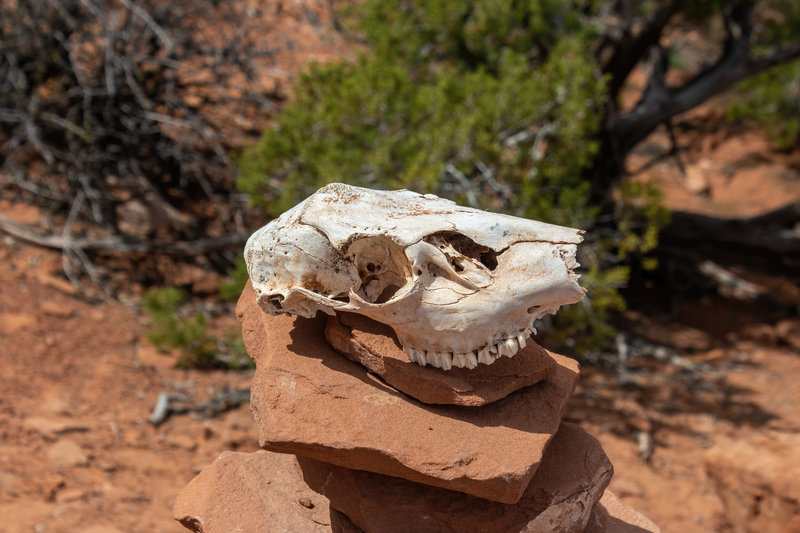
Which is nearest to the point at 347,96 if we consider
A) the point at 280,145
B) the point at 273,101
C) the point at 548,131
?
the point at 280,145

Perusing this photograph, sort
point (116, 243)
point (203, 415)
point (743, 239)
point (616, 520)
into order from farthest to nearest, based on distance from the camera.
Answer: point (743, 239)
point (116, 243)
point (203, 415)
point (616, 520)

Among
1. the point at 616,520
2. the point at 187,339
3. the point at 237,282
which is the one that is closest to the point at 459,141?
the point at 237,282

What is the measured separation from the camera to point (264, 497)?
128 inches

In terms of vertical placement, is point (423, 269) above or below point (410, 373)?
above

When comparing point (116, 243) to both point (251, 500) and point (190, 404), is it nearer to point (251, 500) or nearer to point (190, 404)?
point (190, 404)

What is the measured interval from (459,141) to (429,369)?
3.13 m

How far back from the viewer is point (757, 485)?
4.86 m

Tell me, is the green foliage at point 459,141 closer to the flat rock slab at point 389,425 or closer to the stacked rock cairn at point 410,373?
the stacked rock cairn at point 410,373

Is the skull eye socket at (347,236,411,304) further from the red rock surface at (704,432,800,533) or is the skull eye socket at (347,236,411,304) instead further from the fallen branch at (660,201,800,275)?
the fallen branch at (660,201,800,275)

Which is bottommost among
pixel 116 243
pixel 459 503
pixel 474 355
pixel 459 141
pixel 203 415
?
pixel 203 415

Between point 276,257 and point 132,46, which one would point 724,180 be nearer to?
point 132,46

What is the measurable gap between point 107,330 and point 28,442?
1.59 m

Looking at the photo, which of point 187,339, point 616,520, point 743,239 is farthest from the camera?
point 743,239

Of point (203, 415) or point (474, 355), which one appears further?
point (203, 415)
